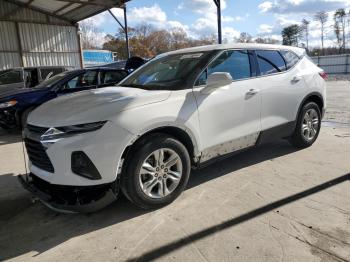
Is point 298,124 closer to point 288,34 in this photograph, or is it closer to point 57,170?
point 57,170

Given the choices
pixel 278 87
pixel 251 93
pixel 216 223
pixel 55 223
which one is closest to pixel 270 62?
pixel 278 87

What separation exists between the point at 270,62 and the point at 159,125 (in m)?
2.32

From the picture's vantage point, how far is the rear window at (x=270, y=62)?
4.96 m

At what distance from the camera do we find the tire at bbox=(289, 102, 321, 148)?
5.56 meters

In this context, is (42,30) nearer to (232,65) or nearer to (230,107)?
(232,65)

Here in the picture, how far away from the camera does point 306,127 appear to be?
18.7 feet

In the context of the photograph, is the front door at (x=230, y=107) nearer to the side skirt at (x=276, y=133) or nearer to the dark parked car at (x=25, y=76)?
the side skirt at (x=276, y=133)

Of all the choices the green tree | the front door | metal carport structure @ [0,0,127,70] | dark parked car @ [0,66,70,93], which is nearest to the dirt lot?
the front door

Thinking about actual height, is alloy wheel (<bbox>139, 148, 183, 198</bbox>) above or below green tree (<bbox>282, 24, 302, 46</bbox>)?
below

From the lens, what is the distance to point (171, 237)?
3248 millimetres

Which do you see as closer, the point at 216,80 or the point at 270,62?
the point at 216,80

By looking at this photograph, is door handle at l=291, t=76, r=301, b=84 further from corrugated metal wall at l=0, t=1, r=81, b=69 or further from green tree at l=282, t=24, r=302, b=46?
green tree at l=282, t=24, r=302, b=46

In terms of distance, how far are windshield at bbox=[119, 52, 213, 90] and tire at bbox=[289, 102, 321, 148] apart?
210cm

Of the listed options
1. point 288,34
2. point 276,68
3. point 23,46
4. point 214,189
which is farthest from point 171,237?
point 288,34
